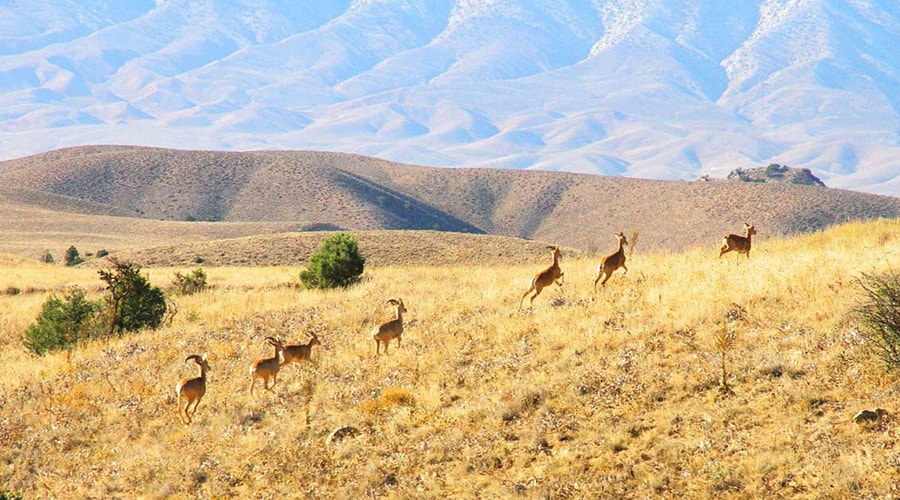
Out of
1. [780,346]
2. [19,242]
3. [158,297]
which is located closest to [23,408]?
[158,297]

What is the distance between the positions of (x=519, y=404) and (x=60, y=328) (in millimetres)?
12386

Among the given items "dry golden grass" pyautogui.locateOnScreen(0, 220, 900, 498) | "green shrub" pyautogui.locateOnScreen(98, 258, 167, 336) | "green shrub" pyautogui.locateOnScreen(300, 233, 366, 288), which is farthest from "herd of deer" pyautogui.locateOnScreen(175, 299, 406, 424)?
"green shrub" pyautogui.locateOnScreen(300, 233, 366, 288)

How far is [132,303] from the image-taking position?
826 inches

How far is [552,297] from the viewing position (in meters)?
16.9

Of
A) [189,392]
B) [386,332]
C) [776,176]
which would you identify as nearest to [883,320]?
[386,332]

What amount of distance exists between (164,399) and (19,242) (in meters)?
64.0

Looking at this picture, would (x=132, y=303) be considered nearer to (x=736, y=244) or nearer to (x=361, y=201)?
(x=736, y=244)

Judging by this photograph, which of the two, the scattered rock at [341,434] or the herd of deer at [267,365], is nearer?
the scattered rock at [341,434]

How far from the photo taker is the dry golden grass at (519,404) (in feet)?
32.3

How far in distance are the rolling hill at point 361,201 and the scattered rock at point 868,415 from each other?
74.4 m

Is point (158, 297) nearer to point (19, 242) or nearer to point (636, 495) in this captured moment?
point (636, 495)

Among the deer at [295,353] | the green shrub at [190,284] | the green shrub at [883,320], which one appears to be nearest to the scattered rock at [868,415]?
the green shrub at [883,320]

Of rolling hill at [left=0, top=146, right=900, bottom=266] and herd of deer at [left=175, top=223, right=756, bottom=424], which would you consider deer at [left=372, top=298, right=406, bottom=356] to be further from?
rolling hill at [left=0, top=146, right=900, bottom=266]

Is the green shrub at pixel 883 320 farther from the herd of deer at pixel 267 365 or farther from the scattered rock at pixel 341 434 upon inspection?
the herd of deer at pixel 267 365
